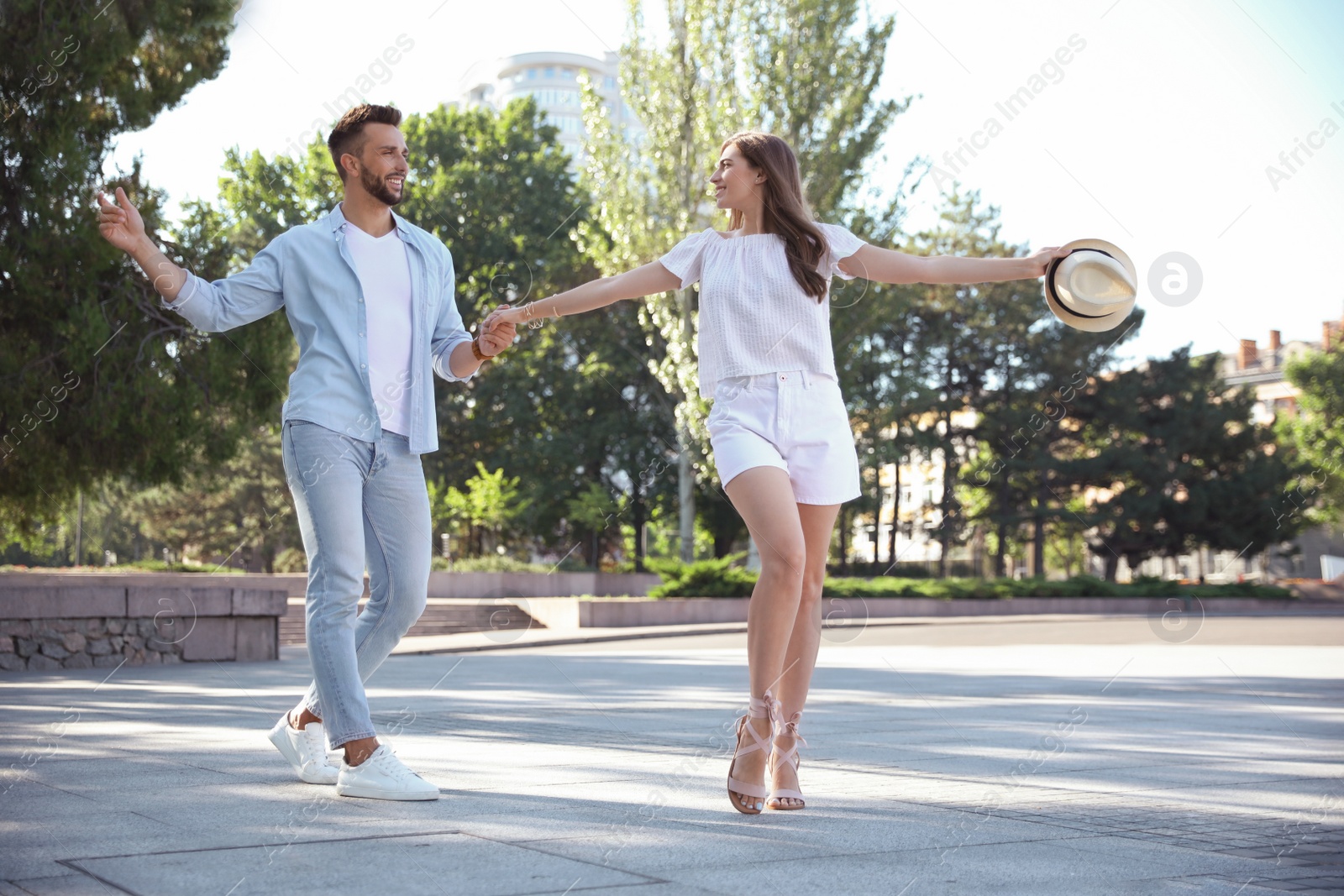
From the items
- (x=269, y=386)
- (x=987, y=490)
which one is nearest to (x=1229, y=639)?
(x=269, y=386)

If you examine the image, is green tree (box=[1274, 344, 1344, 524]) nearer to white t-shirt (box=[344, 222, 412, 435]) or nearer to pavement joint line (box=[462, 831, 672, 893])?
white t-shirt (box=[344, 222, 412, 435])

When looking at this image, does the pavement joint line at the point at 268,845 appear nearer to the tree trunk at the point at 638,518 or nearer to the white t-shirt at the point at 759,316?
the white t-shirt at the point at 759,316

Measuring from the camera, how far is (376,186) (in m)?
4.07

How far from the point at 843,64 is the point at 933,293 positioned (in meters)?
17.8

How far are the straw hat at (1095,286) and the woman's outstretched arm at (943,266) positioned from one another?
7 centimetres

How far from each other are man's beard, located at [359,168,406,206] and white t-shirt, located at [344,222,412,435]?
13cm

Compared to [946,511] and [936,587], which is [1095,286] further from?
[946,511]

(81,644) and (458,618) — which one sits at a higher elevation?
(81,644)

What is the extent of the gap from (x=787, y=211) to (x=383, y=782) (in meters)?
2.08

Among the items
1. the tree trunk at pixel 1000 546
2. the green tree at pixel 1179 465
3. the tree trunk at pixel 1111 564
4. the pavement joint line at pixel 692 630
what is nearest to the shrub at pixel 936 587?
the pavement joint line at pixel 692 630

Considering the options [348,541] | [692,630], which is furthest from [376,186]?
[692,630]

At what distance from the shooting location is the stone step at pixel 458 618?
70.2 feet

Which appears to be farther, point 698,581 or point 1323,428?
point 1323,428

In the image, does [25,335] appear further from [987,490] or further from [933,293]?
[987,490]
